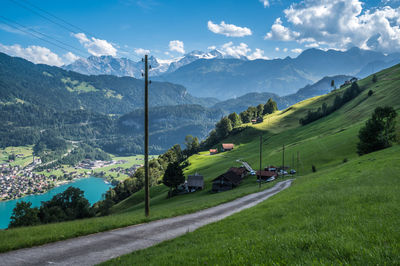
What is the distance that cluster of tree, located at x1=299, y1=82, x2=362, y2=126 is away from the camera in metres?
158

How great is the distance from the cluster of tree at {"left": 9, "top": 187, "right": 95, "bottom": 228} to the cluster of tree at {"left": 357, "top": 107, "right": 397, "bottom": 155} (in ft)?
249

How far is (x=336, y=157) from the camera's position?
253 feet

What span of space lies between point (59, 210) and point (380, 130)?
81484mm

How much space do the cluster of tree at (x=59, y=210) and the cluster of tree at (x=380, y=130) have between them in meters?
75.8

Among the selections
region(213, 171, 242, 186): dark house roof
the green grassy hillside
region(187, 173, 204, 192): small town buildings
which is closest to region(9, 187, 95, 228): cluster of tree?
the green grassy hillside

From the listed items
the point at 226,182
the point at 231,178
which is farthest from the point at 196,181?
the point at 231,178

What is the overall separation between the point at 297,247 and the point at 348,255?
5.89ft

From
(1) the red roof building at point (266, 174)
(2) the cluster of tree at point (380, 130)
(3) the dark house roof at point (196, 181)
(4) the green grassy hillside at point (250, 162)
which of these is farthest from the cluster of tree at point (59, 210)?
(2) the cluster of tree at point (380, 130)

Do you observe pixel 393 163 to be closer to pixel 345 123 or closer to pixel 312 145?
pixel 312 145

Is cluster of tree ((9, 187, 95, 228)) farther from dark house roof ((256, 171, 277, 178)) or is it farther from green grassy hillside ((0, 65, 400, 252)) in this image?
dark house roof ((256, 171, 277, 178))

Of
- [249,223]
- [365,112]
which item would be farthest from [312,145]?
[249,223]

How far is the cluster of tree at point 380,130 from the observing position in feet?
200

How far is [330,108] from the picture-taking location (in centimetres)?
16262

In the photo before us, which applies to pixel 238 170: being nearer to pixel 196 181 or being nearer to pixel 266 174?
pixel 266 174
